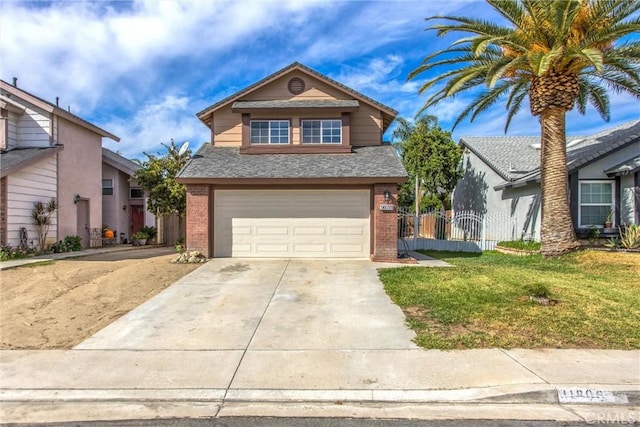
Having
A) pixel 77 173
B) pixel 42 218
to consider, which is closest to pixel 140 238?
pixel 77 173

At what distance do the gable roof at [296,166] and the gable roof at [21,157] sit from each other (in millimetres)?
5936

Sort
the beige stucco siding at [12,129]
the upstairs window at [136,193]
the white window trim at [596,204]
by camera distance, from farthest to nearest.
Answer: the upstairs window at [136,193]
the beige stucco siding at [12,129]
the white window trim at [596,204]

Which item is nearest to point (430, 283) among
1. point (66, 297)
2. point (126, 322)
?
point (126, 322)

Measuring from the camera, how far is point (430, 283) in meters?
9.17

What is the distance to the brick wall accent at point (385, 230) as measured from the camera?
12844 millimetres

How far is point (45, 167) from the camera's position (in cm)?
1584

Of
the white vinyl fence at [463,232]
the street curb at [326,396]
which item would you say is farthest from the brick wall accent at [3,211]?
the white vinyl fence at [463,232]

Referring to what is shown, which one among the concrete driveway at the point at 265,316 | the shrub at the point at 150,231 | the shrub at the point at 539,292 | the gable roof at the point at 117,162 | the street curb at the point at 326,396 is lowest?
the street curb at the point at 326,396

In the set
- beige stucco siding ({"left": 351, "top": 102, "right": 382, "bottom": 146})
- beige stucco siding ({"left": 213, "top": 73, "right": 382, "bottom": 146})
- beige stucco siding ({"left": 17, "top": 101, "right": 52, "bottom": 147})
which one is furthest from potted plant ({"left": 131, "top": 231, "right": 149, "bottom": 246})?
beige stucco siding ({"left": 351, "top": 102, "right": 382, "bottom": 146})

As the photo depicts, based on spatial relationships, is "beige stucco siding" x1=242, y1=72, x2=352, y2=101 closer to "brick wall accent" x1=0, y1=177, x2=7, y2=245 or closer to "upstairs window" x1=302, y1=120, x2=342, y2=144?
"upstairs window" x1=302, y1=120, x2=342, y2=144

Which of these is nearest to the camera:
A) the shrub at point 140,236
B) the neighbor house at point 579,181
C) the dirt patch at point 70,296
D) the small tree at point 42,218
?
the dirt patch at point 70,296

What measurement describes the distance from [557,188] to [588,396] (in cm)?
1048

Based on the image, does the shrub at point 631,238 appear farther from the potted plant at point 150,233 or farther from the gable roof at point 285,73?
the potted plant at point 150,233

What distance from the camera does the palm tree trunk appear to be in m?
13.0
